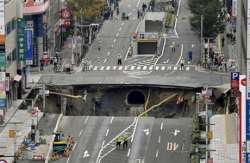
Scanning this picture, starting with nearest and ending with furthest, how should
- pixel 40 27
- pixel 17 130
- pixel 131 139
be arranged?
1. pixel 17 130
2. pixel 131 139
3. pixel 40 27

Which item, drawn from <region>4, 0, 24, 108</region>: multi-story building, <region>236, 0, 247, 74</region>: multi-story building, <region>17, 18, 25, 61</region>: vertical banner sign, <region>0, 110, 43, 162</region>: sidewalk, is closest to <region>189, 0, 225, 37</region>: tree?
<region>4, 0, 24, 108</region>: multi-story building

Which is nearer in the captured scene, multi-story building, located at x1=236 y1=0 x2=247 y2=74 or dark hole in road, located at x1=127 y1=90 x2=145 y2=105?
multi-story building, located at x1=236 y1=0 x2=247 y2=74

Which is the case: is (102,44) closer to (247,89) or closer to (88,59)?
(88,59)

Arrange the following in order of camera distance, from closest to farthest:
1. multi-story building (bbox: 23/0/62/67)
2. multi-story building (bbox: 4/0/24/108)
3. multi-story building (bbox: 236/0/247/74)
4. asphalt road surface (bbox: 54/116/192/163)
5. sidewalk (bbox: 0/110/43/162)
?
1. multi-story building (bbox: 236/0/247/74)
2. sidewalk (bbox: 0/110/43/162)
3. asphalt road surface (bbox: 54/116/192/163)
4. multi-story building (bbox: 4/0/24/108)
5. multi-story building (bbox: 23/0/62/67)

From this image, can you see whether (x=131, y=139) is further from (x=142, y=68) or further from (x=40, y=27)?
(x=40, y=27)

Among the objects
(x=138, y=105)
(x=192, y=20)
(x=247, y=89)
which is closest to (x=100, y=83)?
(x=138, y=105)

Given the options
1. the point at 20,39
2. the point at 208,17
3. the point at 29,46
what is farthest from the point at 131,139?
the point at 208,17

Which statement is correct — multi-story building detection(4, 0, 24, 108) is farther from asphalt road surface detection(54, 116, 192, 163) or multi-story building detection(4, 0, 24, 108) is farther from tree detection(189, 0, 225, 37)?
tree detection(189, 0, 225, 37)
